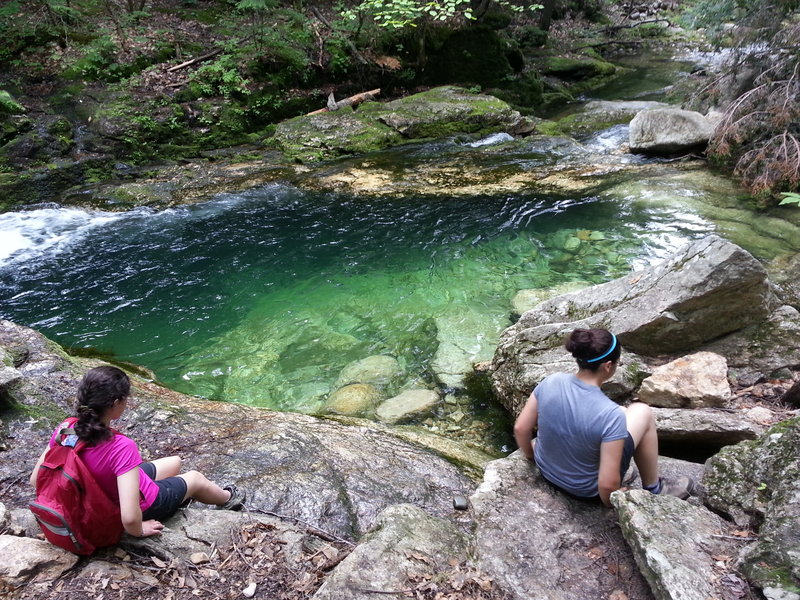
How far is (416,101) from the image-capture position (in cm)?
1507

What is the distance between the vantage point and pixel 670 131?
11289mm

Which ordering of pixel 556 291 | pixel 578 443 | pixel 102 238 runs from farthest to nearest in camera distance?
pixel 102 238, pixel 556 291, pixel 578 443

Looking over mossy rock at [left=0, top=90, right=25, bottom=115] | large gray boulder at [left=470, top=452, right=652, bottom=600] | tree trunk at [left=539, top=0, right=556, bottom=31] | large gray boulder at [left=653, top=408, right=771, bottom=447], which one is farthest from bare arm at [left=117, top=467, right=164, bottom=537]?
tree trunk at [left=539, top=0, right=556, bottom=31]

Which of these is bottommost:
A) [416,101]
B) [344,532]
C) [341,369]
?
[341,369]

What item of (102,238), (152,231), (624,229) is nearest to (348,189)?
(152,231)

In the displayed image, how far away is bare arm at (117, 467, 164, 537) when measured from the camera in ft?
8.54

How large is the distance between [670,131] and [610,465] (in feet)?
35.2

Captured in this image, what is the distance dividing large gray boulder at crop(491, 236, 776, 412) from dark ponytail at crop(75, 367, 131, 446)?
3547 mm

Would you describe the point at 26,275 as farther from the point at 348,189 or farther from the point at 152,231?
the point at 348,189

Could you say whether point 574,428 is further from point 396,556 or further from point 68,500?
point 68,500

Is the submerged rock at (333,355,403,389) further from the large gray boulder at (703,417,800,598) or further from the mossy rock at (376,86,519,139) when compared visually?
the mossy rock at (376,86,519,139)

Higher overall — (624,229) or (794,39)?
(794,39)

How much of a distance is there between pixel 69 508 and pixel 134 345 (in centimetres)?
499

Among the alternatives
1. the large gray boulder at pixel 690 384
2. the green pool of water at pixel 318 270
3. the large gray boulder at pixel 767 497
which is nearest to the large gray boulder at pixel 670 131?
the green pool of water at pixel 318 270
